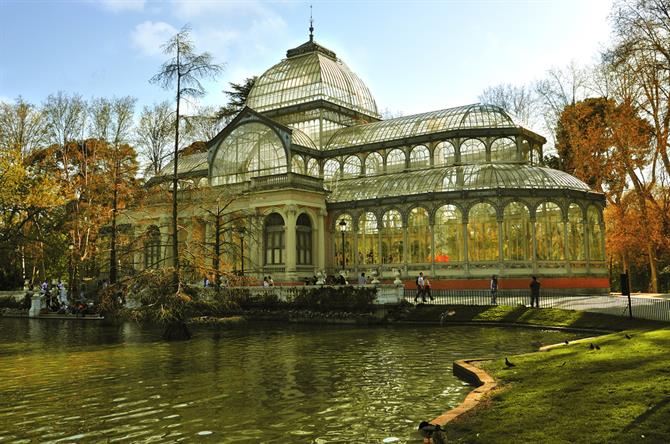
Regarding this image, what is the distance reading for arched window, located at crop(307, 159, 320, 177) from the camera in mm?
44969

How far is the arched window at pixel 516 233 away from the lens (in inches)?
1423

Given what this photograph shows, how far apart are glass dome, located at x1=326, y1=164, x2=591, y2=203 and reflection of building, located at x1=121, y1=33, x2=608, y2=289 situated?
10 cm

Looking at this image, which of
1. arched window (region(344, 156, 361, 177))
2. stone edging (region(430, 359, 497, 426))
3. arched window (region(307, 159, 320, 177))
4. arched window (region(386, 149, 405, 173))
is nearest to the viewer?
stone edging (region(430, 359, 497, 426))

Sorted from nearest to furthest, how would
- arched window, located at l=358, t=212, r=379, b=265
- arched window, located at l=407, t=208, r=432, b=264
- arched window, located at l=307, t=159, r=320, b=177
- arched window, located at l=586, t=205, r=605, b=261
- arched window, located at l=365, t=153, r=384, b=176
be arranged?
arched window, located at l=586, t=205, r=605, b=261, arched window, located at l=407, t=208, r=432, b=264, arched window, located at l=358, t=212, r=379, b=265, arched window, located at l=365, t=153, r=384, b=176, arched window, located at l=307, t=159, r=320, b=177

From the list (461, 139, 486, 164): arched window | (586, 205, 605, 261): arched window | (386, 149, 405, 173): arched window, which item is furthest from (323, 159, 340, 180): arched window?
(586, 205, 605, 261): arched window

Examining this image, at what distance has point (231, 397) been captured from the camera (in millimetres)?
10922

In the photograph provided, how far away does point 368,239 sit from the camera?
135 ft

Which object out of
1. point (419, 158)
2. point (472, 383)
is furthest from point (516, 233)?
point (472, 383)

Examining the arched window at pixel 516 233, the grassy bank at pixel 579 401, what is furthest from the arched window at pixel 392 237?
the grassy bank at pixel 579 401

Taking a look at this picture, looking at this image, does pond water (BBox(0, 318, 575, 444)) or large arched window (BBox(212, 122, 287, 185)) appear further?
large arched window (BBox(212, 122, 287, 185))

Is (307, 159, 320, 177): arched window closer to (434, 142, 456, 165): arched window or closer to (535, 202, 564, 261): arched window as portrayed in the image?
(434, 142, 456, 165): arched window

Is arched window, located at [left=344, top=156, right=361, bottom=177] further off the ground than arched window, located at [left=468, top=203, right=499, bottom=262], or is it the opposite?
arched window, located at [left=344, top=156, right=361, bottom=177]

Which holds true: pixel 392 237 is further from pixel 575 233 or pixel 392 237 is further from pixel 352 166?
pixel 575 233

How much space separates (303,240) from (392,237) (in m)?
6.49
